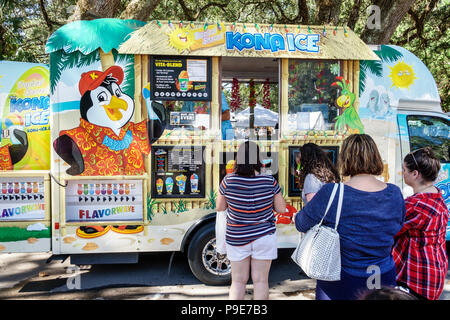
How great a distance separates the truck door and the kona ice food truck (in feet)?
1.08

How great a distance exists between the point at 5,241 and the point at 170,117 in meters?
2.27

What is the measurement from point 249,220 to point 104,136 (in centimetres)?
202

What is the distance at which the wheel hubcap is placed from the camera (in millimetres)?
4270

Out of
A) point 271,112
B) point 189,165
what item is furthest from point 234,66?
point 189,165

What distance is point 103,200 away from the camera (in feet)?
13.3

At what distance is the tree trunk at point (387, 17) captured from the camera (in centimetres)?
773

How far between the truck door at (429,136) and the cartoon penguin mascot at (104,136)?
3.23 metres

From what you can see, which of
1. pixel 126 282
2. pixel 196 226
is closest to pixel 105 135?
pixel 196 226

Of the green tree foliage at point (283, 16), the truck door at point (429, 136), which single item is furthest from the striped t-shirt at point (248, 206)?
the green tree foliage at point (283, 16)

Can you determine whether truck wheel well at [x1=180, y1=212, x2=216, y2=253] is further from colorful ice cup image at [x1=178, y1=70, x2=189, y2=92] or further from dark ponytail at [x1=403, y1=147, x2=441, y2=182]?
dark ponytail at [x1=403, y1=147, x2=441, y2=182]

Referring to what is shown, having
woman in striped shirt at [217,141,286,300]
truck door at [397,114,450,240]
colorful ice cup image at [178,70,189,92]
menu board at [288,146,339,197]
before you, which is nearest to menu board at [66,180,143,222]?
colorful ice cup image at [178,70,189,92]

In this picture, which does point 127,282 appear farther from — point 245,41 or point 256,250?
point 245,41

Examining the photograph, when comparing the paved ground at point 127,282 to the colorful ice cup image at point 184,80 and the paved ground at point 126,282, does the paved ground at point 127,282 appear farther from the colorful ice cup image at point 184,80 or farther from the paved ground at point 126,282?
the colorful ice cup image at point 184,80

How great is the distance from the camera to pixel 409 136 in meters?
4.63
